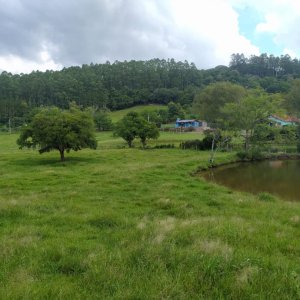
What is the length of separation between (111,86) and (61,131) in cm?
13443

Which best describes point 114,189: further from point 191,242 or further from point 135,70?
point 135,70

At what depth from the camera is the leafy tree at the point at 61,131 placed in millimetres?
40031

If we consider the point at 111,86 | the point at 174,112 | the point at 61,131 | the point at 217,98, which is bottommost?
the point at 61,131

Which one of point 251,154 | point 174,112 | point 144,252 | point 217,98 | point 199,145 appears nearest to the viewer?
point 144,252

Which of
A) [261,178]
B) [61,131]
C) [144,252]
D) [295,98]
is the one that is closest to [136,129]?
[61,131]

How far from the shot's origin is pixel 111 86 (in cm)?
17075

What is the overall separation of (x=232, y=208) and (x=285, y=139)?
55.0 metres

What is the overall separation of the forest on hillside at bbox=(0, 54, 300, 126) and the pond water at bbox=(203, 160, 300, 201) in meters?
102

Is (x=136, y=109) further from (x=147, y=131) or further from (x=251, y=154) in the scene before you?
(x=251, y=154)

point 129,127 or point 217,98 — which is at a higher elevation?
point 217,98

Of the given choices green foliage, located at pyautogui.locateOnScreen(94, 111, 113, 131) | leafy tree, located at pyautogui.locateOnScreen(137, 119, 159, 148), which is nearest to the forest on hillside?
green foliage, located at pyautogui.locateOnScreen(94, 111, 113, 131)

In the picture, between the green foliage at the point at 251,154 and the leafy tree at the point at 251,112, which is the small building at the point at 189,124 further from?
the green foliage at the point at 251,154

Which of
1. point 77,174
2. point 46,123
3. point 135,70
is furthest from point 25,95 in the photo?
point 77,174

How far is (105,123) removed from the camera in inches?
4358
